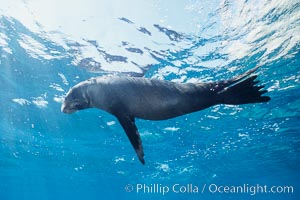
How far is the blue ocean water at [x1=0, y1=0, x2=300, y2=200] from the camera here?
28.7ft

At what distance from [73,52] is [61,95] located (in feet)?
14.3

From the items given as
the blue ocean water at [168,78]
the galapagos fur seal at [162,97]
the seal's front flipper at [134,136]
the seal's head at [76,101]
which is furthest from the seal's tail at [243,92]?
the blue ocean water at [168,78]

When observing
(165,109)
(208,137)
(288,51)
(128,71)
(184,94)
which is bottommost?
(165,109)

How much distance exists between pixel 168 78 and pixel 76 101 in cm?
743

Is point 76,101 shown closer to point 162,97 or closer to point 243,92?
point 162,97

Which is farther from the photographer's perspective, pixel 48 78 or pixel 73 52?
pixel 48 78

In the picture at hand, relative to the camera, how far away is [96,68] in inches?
428

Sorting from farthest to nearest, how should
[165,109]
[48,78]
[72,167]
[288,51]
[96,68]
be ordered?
1. [72,167]
2. [48,78]
3. [96,68]
4. [288,51]
5. [165,109]

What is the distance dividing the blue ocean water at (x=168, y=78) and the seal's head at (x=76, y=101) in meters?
4.07

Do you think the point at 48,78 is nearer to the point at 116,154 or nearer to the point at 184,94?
the point at 184,94

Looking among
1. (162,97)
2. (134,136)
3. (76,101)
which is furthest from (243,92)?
(76,101)

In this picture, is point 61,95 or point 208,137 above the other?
point 208,137

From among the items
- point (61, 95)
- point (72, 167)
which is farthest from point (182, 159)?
point (61, 95)

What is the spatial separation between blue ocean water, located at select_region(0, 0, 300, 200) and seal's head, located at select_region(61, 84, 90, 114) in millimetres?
4069
